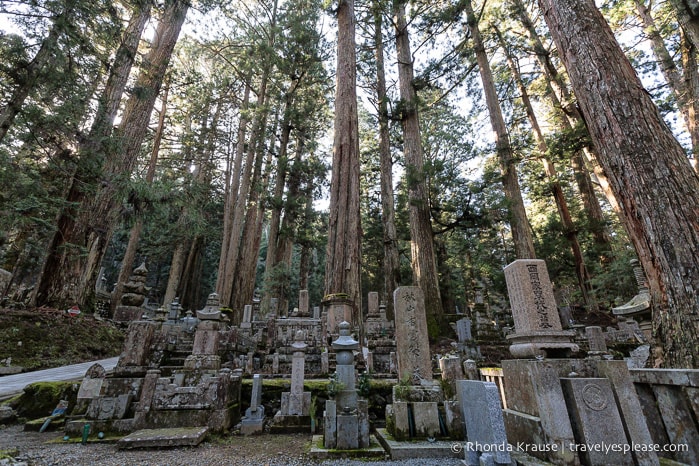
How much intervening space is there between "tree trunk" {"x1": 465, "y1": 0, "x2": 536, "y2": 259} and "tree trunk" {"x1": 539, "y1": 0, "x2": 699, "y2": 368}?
565 cm

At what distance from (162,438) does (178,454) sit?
422mm

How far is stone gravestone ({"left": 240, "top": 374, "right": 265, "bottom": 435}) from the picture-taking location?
15.5 ft

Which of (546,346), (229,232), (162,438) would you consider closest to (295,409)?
(162,438)

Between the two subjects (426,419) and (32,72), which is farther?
(32,72)

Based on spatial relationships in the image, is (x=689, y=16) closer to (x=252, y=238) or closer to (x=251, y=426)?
(x=251, y=426)

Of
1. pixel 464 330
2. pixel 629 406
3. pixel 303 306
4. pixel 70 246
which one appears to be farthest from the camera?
pixel 303 306

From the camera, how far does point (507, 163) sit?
10.5 m

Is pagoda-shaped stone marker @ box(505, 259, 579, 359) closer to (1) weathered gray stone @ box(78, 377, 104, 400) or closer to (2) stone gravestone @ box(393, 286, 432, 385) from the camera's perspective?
(2) stone gravestone @ box(393, 286, 432, 385)

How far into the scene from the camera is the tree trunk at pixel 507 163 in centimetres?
980

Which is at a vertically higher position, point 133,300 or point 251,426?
point 133,300

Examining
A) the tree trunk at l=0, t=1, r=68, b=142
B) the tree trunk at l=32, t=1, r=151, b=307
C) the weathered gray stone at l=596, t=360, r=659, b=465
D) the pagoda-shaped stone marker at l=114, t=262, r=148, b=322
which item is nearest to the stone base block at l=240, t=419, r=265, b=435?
the weathered gray stone at l=596, t=360, r=659, b=465

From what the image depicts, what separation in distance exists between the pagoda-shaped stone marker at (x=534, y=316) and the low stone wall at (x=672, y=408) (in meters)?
0.59

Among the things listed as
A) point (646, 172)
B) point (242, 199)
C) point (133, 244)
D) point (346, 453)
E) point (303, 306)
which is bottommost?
point (346, 453)

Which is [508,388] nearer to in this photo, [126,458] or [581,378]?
[581,378]
